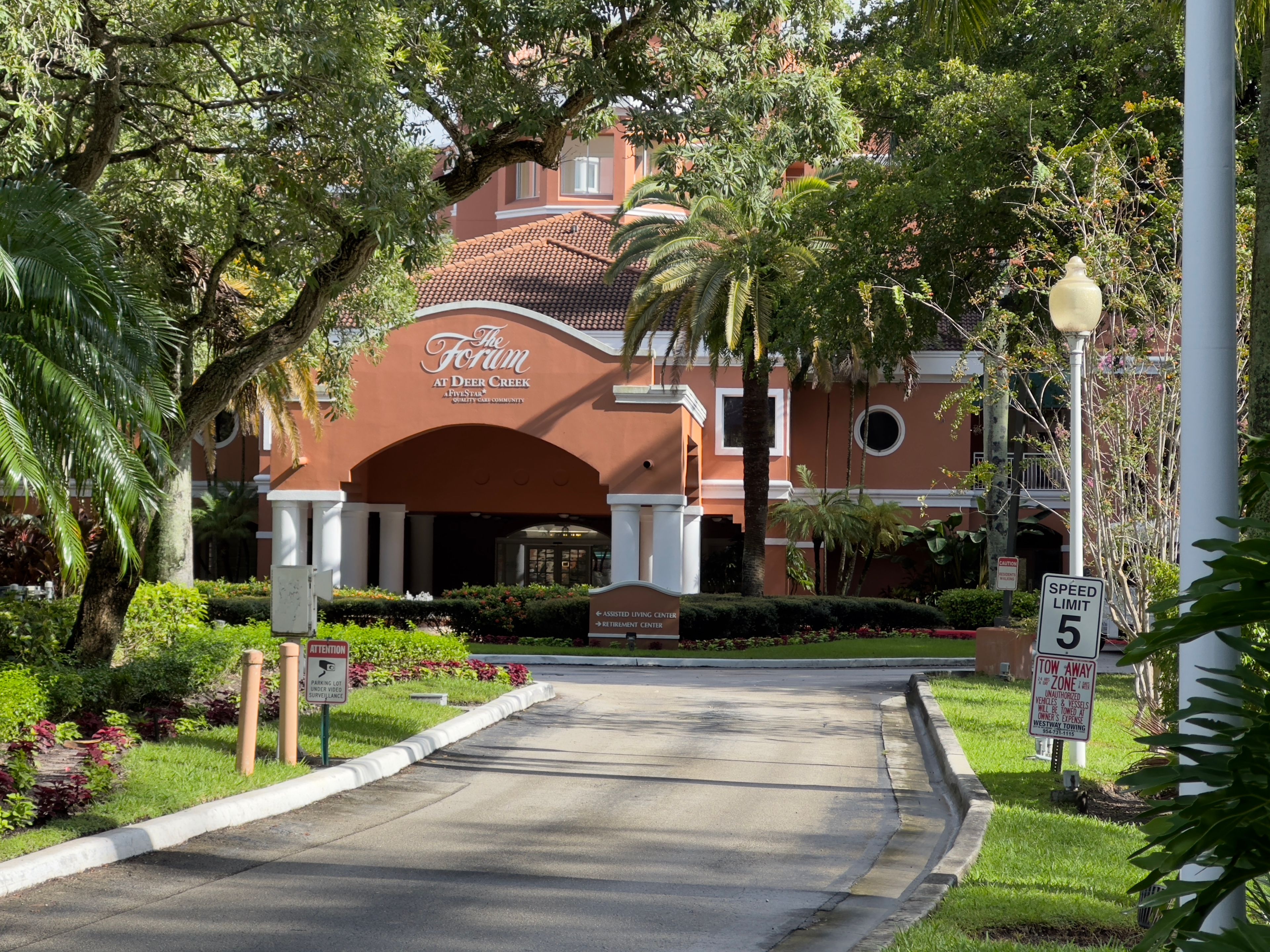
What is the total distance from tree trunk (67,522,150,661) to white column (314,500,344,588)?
57.8 feet

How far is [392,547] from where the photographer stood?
35875 millimetres

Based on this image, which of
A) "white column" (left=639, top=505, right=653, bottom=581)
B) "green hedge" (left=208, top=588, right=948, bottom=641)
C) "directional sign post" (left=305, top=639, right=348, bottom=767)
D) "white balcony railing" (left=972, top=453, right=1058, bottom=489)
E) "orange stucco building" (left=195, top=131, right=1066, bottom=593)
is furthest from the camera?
"white balcony railing" (left=972, top=453, right=1058, bottom=489)

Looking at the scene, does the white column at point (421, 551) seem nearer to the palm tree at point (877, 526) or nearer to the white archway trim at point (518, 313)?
the white archway trim at point (518, 313)

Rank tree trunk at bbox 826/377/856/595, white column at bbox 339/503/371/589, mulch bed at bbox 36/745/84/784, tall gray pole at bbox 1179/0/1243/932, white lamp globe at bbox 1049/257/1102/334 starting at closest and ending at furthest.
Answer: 1. tall gray pole at bbox 1179/0/1243/932
2. mulch bed at bbox 36/745/84/784
3. white lamp globe at bbox 1049/257/1102/334
4. white column at bbox 339/503/371/589
5. tree trunk at bbox 826/377/856/595

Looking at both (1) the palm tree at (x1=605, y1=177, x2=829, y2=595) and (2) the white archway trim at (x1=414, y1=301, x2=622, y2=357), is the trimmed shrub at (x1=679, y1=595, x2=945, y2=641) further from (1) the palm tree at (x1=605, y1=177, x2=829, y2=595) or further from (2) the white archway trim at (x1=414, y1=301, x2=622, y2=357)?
(2) the white archway trim at (x1=414, y1=301, x2=622, y2=357)

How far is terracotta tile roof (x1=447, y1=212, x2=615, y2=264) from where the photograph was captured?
131ft

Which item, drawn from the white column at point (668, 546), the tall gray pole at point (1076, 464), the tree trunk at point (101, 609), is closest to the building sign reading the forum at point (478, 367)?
the white column at point (668, 546)

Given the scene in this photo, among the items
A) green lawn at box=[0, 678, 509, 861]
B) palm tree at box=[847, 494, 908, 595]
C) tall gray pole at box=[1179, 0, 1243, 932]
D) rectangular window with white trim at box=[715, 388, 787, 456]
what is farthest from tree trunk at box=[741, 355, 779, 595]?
tall gray pole at box=[1179, 0, 1243, 932]

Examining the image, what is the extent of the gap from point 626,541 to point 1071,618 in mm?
20309

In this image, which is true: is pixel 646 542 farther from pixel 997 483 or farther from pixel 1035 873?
pixel 1035 873

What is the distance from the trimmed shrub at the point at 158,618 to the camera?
1627cm

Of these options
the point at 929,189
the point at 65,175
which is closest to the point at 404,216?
the point at 65,175

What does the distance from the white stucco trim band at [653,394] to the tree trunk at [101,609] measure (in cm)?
1745

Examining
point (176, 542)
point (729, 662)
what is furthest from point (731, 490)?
point (176, 542)
